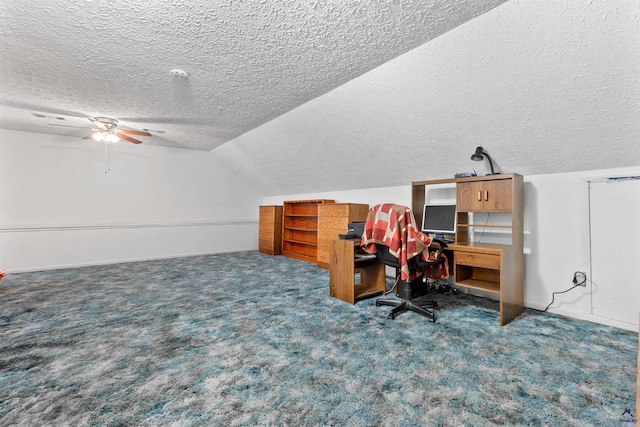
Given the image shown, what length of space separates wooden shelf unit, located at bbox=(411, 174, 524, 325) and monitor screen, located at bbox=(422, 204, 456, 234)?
10 centimetres

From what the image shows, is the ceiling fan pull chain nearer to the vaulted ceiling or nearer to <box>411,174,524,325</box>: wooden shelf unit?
the vaulted ceiling

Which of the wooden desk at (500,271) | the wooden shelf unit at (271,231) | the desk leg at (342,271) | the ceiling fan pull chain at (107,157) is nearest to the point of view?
the wooden desk at (500,271)

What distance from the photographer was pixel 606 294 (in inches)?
109

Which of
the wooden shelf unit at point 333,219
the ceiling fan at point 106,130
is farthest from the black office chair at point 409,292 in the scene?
the ceiling fan at point 106,130

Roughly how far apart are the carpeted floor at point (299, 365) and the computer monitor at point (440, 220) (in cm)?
86

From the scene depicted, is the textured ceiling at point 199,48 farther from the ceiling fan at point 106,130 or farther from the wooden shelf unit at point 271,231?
the wooden shelf unit at point 271,231

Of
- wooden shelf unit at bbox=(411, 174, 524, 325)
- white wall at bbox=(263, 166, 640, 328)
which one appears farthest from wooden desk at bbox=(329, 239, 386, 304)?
white wall at bbox=(263, 166, 640, 328)

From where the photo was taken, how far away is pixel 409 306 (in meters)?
2.96

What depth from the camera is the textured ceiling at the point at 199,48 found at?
2027mm

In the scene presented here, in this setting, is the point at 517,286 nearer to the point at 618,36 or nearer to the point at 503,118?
the point at 503,118

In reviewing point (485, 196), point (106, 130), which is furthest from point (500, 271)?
point (106, 130)

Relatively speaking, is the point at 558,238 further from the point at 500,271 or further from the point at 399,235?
the point at 399,235

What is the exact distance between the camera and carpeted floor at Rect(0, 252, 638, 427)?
1.56 m

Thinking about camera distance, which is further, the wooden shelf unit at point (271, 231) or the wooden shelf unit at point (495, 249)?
the wooden shelf unit at point (271, 231)
